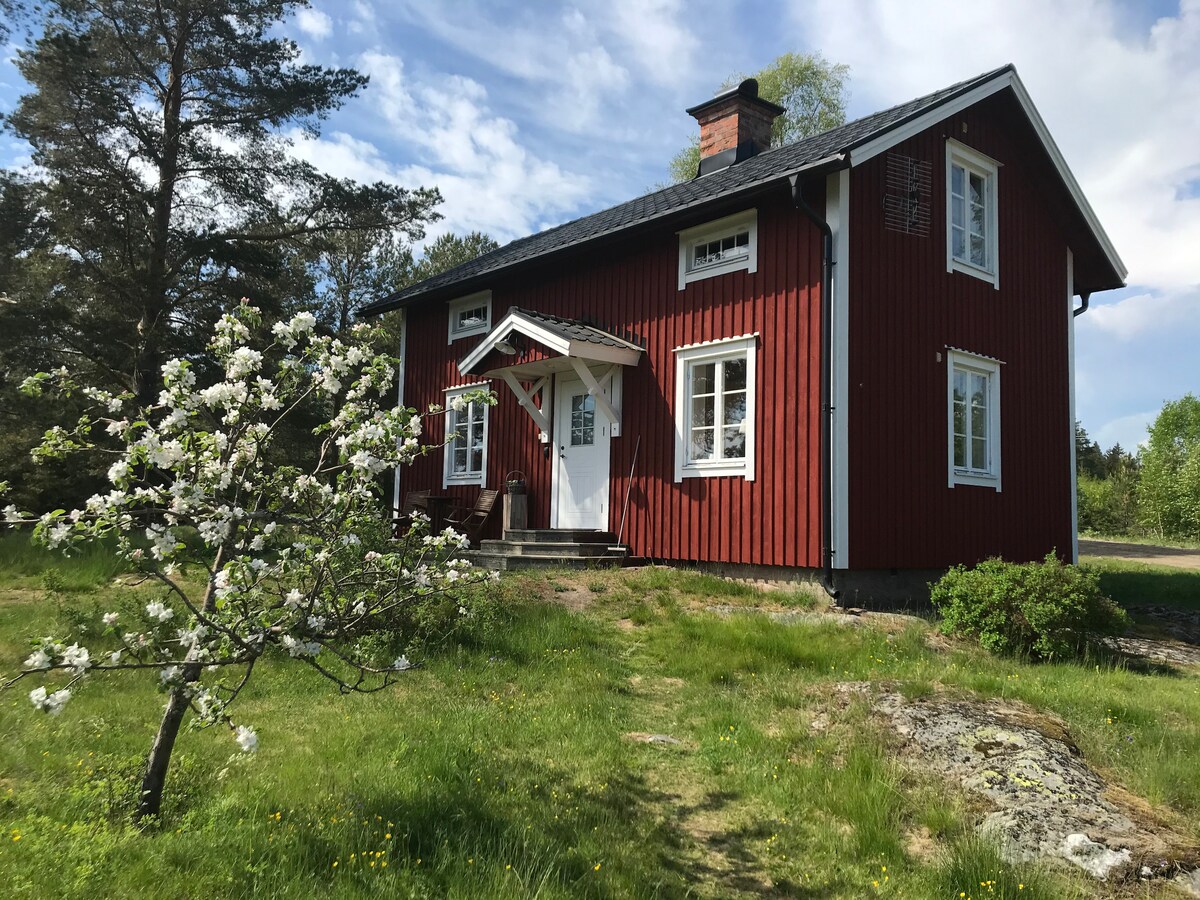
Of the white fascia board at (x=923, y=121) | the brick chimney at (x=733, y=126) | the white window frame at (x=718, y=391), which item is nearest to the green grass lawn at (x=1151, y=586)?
the white window frame at (x=718, y=391)

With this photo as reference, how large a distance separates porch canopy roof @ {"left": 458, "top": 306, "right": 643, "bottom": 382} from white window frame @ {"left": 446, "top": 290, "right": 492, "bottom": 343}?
6.56ft

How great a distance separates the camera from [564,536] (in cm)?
1112

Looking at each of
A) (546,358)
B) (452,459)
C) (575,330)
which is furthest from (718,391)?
(452,459)

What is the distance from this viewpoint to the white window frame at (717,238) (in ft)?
32.7

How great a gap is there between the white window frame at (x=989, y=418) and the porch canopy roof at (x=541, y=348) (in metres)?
3.96

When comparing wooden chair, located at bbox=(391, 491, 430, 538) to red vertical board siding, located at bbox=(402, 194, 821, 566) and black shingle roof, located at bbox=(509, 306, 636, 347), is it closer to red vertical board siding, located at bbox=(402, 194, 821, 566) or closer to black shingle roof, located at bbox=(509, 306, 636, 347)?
red vertical board siding, located at bbox=(402, 194, 821, 566)

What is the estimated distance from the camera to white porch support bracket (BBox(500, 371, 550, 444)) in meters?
12.0

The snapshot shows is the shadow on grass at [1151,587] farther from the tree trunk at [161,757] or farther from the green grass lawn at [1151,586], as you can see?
the tree trunk at [161,757]

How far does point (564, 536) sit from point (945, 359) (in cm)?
535

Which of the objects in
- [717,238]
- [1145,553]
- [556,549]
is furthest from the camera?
[1145,553]

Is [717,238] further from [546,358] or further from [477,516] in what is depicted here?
[477,516]

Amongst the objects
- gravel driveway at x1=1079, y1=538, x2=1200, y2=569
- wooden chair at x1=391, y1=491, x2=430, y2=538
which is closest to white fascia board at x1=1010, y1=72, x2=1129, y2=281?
gravel driveway at x1=1079, y1=538, x2=1200, y2=569

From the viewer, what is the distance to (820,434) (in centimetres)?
905

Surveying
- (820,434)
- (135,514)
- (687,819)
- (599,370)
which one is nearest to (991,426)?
(820,434)
